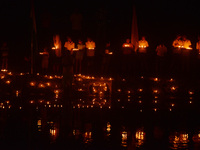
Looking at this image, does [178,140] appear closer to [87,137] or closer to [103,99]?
[87,137]

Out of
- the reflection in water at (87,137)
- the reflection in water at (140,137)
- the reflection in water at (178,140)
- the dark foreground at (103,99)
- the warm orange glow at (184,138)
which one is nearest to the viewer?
the reflection in water at (178,140)

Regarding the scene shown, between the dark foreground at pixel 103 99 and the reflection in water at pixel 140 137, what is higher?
the dark foreground at pixel 103 99

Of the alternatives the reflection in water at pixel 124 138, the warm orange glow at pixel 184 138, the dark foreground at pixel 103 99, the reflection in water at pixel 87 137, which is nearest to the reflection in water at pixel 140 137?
the reflection in water at pixel 124 138

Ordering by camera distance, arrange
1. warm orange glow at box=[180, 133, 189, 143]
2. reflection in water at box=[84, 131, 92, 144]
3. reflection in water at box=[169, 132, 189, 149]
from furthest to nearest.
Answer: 1. warm orange glow at box=[180, 133, 189, 143]
2. reflection in water at box=[84, 131, 92, 144]
3. reflection in water at box=[169, 132, 189, 149]

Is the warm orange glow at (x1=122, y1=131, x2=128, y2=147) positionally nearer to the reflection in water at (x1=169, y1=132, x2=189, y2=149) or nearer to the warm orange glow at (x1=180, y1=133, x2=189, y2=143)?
the reflection in water at (x1=169, y1=132, x2=189, y2=149)

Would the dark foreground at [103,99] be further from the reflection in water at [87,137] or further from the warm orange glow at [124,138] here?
the reflection in water at [87,137]

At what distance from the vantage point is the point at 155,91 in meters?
11.4

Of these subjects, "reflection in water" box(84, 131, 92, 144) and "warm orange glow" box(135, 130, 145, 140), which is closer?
"reflection in water" box(84, 131, 92, 144)

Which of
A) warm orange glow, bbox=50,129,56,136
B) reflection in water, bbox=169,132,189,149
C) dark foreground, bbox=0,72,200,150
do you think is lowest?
reflection in water, bbox=169,132,189,149

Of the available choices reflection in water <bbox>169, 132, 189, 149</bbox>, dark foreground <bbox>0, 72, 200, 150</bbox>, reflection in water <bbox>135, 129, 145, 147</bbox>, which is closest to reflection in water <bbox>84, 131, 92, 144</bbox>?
reflection in water <bbox>135, 129, 145, 147</bbox>

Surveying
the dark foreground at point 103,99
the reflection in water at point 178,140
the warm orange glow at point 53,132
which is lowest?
the reflection in water at point 178,140

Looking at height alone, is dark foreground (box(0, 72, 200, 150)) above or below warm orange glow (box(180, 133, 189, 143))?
above

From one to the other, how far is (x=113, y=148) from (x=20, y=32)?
33.6 feet

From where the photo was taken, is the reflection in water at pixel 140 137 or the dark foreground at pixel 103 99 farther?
the dark foreground at pixel 103 99
